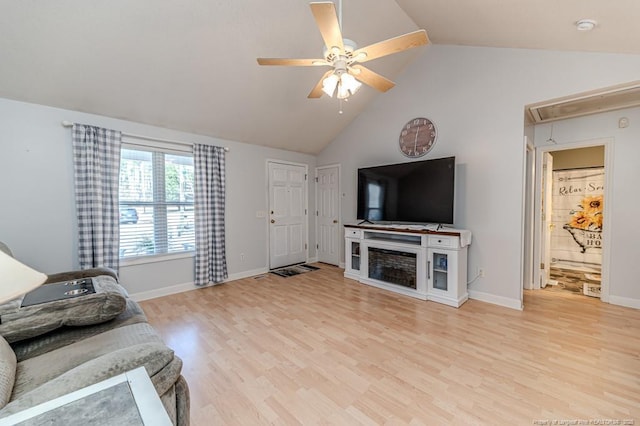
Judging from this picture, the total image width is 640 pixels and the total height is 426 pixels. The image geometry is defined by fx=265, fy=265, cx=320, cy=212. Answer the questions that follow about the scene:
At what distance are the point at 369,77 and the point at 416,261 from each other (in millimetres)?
2324

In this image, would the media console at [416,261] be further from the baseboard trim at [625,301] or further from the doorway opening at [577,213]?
the doorway opening at [577,213]

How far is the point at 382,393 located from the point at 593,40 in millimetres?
3446

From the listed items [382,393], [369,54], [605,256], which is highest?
[369,54]

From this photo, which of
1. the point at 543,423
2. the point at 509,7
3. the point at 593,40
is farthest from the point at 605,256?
the point at 509,7

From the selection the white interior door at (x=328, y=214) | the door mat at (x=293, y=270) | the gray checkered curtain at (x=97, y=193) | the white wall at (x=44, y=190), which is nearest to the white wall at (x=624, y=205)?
the white interior door at (x=328, y=214)

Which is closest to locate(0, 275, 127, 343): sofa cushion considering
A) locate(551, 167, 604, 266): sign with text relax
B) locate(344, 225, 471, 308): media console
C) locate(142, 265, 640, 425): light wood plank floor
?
locate(142, 265, 640, 425): light wood plank floor

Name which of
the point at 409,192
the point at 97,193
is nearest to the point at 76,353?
the point at 97,193

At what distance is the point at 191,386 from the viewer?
1822mm

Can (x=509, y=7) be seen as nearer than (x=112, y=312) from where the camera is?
No

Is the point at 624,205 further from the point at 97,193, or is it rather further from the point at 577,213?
the point at 97,193

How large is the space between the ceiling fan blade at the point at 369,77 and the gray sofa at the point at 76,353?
2.13 metres

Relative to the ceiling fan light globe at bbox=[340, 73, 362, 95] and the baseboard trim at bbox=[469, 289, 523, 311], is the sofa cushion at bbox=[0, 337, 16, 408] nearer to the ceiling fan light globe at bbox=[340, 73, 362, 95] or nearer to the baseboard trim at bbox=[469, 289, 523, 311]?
the ceiling fan light globe at bbox=[340, 73, 362, 95]

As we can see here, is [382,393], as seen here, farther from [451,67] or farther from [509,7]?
[451,67]

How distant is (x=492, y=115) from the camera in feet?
10.6
